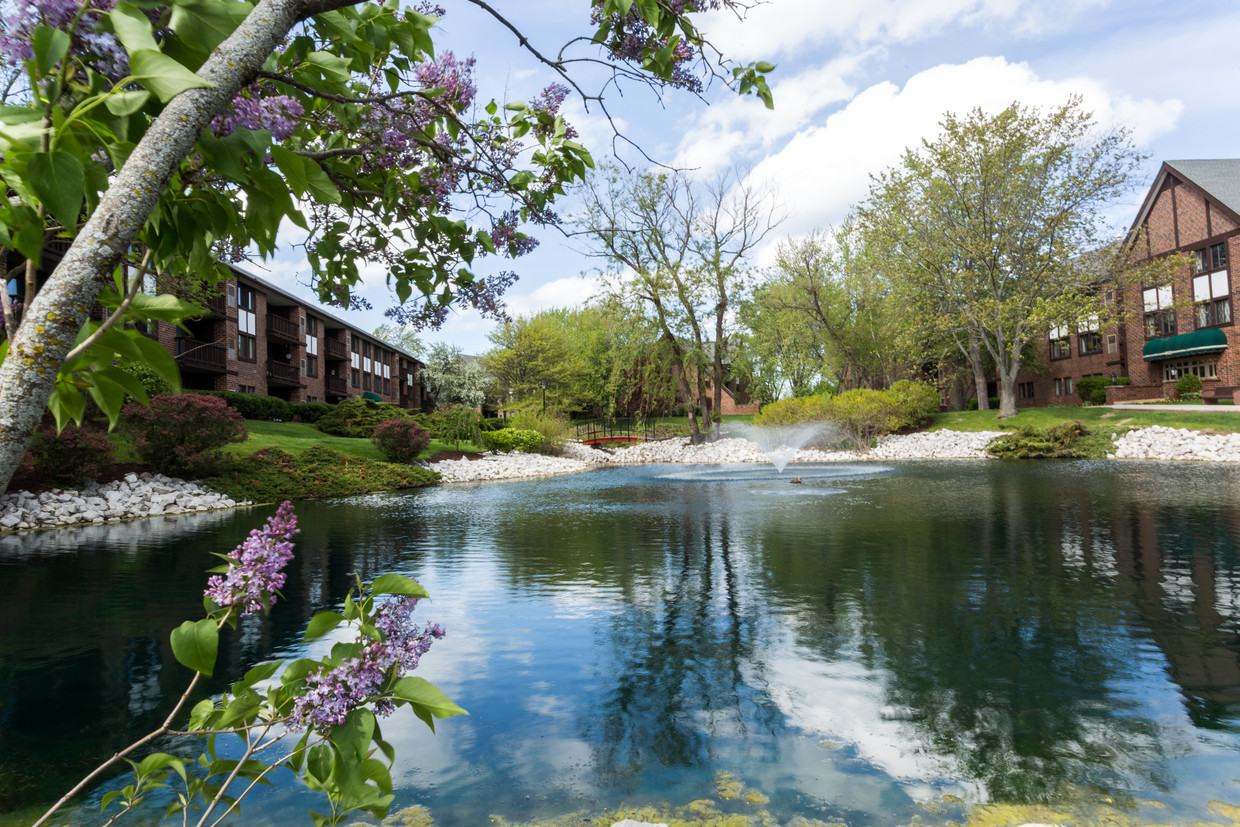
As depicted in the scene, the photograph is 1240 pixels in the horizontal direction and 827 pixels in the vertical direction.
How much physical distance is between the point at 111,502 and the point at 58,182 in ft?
54.6

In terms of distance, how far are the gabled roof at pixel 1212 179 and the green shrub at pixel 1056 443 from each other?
15.5 meters

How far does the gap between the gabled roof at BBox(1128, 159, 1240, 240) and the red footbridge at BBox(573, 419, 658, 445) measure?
Answer: 94.7 feet

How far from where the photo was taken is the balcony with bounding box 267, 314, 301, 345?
133ft

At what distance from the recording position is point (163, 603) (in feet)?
23.0

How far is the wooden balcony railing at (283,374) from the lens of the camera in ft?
132

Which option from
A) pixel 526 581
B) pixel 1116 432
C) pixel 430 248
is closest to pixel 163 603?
pixel 526 581

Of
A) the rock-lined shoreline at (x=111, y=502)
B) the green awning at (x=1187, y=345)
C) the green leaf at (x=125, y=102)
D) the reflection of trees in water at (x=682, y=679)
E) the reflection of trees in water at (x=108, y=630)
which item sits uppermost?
the green awning at (x=1187, y=345)

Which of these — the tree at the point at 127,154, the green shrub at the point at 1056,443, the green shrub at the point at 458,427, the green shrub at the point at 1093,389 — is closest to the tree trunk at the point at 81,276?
the tree at the point at 127,154

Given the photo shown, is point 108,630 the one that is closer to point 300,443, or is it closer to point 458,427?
point 300,443

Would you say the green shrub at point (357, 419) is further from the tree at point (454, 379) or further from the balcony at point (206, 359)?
the tree at point (454, 379)

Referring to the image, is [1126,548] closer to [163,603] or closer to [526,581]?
[526,581]

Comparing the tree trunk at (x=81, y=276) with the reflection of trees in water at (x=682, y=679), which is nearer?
the tree trunk at (x=81, y=276)

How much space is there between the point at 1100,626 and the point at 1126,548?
393 cm

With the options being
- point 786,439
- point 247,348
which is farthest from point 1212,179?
point 247,348
